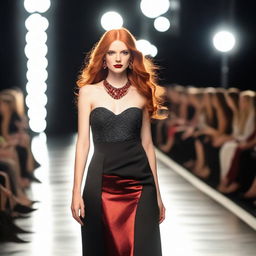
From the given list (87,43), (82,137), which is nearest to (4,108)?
(82,137)

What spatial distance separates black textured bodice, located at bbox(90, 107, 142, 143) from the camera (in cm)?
480

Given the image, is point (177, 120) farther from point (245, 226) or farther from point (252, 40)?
point (245, 226)

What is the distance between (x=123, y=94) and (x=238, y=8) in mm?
13021

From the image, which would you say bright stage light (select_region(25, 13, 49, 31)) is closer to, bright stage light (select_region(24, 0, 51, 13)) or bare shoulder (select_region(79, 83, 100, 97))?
bright stage light (select_region(24, 0, 51, 13))

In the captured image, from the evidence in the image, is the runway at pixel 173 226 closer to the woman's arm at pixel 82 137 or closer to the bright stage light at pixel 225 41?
the woman's arm at pixel 82 137

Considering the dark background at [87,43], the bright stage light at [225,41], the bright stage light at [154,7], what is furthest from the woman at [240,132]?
the bright stage light at [154,7]

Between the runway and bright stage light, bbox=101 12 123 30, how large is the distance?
45.4 ft

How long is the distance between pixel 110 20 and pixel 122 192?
22248 mm

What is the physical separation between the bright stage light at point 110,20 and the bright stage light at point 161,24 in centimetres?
100

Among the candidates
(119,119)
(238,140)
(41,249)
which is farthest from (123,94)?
(238,140)

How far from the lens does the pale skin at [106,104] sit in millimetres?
4758

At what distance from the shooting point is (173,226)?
8.98 m

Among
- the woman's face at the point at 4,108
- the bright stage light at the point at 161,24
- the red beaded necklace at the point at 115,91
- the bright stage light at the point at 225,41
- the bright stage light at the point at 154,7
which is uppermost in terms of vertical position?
the red beaded necklace at the point at 115,91

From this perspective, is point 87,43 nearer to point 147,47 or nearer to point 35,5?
point 147,47
